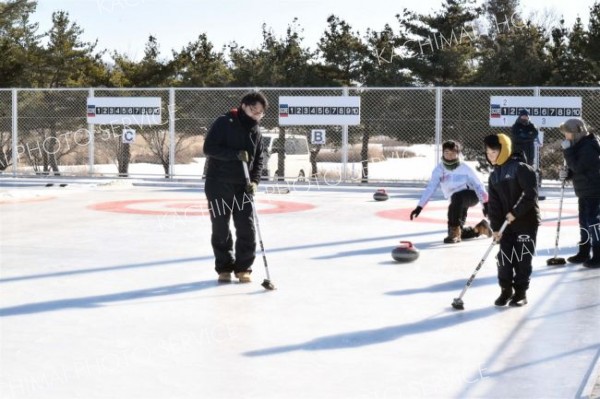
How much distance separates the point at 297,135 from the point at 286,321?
1962 centimetres

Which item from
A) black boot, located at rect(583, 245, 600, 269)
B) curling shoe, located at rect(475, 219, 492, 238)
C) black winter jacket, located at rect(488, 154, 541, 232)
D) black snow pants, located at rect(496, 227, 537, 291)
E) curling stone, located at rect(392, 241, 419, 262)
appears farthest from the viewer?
curling shoe, located at rect(475, 219, 492, 238)

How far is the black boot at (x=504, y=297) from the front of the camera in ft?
24.9

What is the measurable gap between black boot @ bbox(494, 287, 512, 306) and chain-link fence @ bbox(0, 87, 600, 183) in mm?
15699

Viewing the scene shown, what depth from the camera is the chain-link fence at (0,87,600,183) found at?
82.3ft

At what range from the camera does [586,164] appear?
31.6 feet

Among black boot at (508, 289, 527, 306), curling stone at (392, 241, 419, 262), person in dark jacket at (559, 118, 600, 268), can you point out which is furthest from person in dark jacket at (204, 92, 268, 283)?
person in dark jacket at (559, 118, 600, 268)

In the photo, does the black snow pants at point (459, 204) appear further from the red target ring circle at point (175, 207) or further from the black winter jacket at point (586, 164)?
the red target ring circle at point (175, 207)

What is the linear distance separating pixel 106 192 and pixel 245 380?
16125 mm

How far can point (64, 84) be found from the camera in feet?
123

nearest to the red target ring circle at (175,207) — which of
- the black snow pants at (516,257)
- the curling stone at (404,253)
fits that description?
the curling stone at (404,253)

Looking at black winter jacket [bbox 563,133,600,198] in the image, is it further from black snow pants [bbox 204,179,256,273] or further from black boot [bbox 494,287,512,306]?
black snow pants [bbox 204,179,256,273]

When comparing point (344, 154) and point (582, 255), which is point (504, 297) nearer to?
point (582, 255)

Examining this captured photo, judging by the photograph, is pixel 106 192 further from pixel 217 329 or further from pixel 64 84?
pixel 64 84

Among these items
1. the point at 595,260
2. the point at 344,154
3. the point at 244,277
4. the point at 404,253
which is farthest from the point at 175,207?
the point at 595,260
